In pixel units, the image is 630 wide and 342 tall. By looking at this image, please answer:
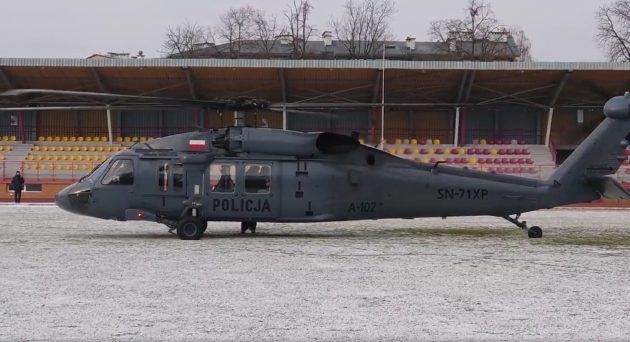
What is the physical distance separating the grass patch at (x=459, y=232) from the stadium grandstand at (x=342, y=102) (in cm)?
1631

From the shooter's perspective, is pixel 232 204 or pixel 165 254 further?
pixel 232 204

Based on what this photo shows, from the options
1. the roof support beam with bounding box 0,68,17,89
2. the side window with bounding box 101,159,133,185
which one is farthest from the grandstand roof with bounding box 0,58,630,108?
the side window with bounding box 101,159,133,185

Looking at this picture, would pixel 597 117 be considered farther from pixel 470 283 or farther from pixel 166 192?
pixel 470 283

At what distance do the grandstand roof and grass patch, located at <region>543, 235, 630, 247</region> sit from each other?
2138cm

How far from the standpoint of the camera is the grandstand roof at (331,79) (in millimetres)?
36250

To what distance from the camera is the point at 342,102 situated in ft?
127

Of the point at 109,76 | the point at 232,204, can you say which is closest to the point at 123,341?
the point at 232,204

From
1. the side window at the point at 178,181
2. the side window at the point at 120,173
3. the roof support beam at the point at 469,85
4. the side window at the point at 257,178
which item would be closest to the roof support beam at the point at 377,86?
the roof support beam at the point at 469,85

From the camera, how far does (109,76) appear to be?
124ft

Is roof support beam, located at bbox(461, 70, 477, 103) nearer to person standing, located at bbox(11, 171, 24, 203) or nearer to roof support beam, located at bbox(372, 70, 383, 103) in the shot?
roof support beam, located at bbox(372, 70, 383, 103)

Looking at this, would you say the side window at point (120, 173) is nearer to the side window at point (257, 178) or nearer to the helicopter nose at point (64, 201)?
the helicopter nose at point (64, 201)

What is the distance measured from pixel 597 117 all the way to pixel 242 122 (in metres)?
32.7

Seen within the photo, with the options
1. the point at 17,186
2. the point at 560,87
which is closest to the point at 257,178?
the point at 17,186

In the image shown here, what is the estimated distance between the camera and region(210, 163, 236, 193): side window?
14898 millimetres
